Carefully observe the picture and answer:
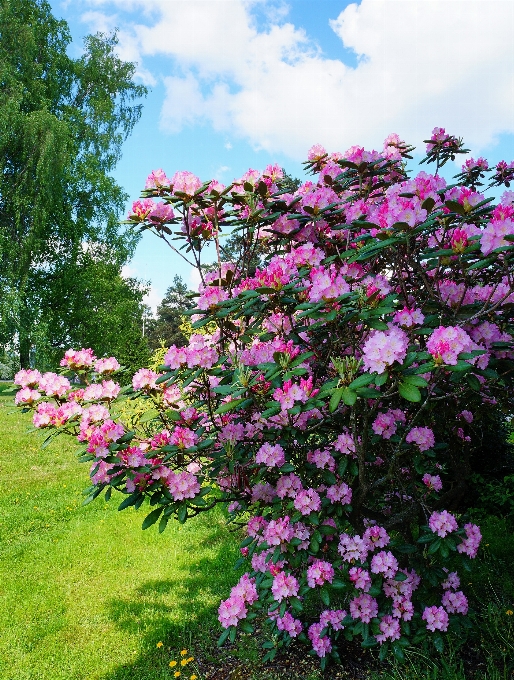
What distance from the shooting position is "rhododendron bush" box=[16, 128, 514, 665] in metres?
1.80

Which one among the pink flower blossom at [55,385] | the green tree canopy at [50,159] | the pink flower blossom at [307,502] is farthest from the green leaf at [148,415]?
the green tree canopy at [50,159]

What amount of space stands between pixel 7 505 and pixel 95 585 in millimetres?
2264

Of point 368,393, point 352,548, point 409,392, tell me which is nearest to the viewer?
point 409,392

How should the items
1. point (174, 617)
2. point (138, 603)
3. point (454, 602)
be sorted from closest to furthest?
1. point (454, 602)
2. point (174, 617)
3. point (138, 603)

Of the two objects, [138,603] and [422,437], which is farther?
[138,603]

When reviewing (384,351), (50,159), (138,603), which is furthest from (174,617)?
(50,159)

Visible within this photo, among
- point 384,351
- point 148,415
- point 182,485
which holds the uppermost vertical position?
point 384,351

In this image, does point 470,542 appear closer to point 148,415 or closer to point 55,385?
point 148,415

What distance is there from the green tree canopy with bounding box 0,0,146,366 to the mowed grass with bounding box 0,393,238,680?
811 cm

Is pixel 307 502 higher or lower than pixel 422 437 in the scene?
lower

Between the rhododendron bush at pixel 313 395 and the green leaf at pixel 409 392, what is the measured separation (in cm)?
23

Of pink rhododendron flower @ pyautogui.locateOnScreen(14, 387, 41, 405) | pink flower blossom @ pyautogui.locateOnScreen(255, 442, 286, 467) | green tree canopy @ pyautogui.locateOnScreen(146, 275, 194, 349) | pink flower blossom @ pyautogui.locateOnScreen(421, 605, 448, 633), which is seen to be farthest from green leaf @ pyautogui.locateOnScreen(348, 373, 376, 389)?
green tree canopy @ pyautogui.locateOnScreen(146, 275, 194, 349)

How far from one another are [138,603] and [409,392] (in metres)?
2.55

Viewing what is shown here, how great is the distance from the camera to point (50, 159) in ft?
39.4
